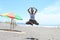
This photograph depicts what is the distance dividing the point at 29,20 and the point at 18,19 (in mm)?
13920

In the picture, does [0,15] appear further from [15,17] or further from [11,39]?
[11,39]

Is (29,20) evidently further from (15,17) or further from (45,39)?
(15,17)

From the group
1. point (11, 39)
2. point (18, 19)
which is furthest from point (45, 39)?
point (18, 19)

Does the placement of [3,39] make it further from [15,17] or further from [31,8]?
[15,17]

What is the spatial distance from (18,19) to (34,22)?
14.0 m

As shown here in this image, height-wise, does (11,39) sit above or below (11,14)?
below

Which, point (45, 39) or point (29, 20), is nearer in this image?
point (29, 20)

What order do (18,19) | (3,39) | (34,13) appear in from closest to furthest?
(34,13), (3,39), (18,19)

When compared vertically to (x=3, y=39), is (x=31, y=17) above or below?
above

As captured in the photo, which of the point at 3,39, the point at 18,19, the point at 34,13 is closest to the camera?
the point at 34,13

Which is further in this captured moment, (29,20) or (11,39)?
(11,39)

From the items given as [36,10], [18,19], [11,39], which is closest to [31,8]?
[36,10]

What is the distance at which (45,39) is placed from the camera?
21.7 m

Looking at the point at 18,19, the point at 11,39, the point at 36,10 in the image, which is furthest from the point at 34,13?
the point at 18,19
